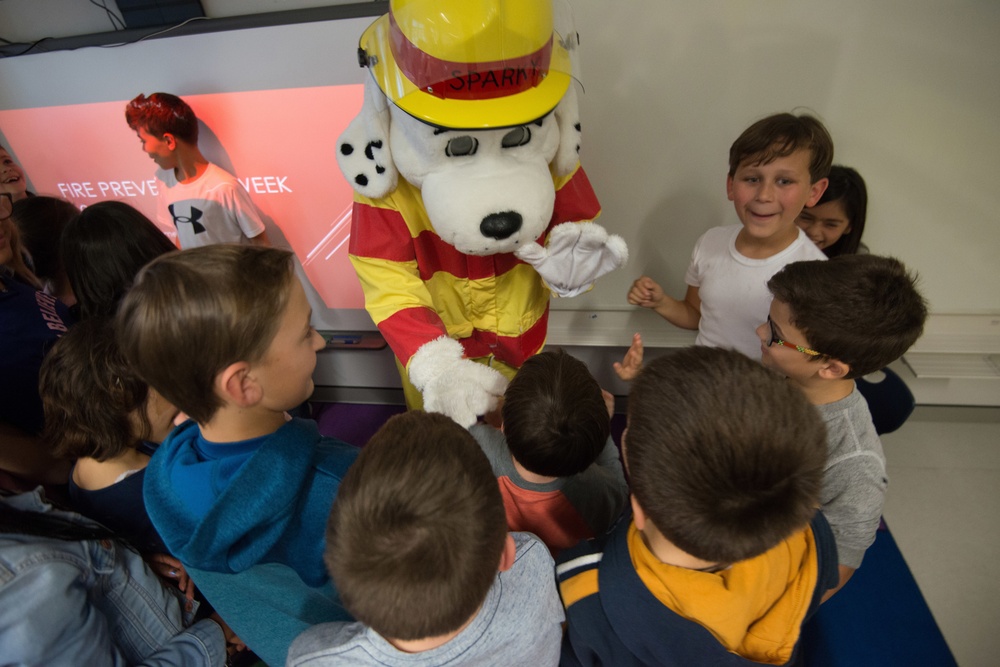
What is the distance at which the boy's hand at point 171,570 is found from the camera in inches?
47.5

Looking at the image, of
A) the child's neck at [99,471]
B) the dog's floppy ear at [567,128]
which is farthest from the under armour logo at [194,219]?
the dog's floppy ear at [567,128]

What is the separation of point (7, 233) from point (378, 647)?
64.3 inches

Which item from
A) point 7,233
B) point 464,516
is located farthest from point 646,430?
point 7,233

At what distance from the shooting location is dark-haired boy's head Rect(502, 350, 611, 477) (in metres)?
0.92

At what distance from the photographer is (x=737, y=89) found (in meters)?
1.43

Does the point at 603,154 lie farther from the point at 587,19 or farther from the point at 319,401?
the point at 319,401

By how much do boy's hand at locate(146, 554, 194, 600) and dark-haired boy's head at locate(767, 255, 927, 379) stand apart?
64.5 inches

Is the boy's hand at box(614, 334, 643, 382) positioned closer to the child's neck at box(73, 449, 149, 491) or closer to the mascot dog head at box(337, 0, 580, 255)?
the mascot dog head at box(337, 0, 580, 255)

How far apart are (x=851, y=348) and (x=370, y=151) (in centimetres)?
111

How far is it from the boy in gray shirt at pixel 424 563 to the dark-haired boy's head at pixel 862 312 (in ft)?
2.63

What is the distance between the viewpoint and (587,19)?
1.37 meters

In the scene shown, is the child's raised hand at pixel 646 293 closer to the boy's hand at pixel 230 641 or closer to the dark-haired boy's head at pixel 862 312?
the dark-haired boy's head at pixel 862 312

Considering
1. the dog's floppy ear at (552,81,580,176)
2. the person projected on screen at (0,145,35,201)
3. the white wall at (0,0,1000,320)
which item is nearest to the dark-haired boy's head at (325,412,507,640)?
the dog's floppy ear at (552,81,580,176)

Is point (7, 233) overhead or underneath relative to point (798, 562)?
overhead
